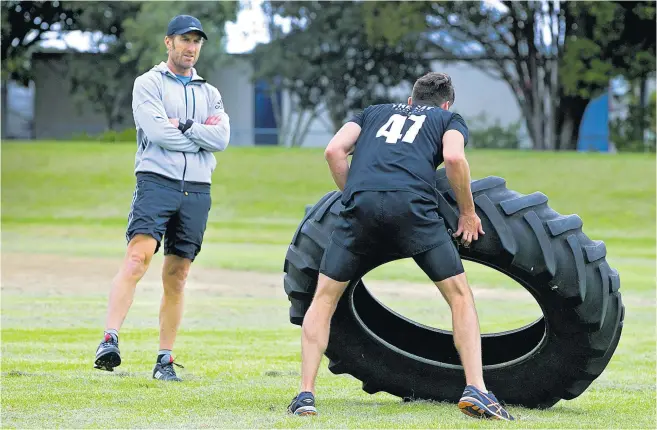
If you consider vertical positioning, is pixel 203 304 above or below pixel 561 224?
below

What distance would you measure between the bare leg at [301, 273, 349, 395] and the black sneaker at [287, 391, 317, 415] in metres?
0.18

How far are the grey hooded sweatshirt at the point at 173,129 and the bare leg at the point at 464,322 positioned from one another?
6.99 ft

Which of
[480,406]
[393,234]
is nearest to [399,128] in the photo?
[393,234]

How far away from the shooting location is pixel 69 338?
33.3 feet

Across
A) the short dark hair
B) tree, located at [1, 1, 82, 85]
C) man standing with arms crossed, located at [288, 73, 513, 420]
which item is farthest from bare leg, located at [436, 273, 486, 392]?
tree, located at [1, 1, 82, 85]

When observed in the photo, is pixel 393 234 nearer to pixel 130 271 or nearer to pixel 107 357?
pixel 107 357

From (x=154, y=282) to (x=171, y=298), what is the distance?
810 cm

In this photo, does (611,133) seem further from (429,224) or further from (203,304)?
(429,224)

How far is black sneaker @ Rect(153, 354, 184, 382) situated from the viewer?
7.71 meters

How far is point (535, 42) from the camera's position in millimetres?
49500

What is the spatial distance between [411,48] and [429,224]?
1783 inches

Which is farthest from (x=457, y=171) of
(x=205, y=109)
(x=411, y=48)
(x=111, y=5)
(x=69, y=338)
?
(x=111, y=5)

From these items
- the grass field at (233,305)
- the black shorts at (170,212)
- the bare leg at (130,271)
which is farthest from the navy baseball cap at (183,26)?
the grass field at (233,305)

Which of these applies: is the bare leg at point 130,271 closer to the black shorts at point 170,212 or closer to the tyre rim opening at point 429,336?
the black shorts at point 170,212
